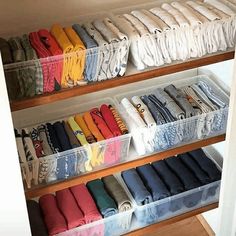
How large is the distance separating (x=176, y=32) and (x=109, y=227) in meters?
0.75

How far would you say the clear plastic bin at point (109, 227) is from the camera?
172 centimetres

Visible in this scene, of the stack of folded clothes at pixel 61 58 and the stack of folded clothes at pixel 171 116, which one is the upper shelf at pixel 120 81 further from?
the stack of folded clothes at pixel 171 116

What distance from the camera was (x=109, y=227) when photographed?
1.78 m

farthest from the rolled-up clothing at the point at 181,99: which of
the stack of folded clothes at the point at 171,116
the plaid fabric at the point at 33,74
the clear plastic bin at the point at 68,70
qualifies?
the plaid fabric at the point at 33,74

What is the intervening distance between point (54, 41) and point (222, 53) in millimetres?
569

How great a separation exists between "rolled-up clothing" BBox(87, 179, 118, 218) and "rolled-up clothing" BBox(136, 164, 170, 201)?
0.55 feet

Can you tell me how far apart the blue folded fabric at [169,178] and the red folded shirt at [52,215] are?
0.44 meters

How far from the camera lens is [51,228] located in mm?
1681

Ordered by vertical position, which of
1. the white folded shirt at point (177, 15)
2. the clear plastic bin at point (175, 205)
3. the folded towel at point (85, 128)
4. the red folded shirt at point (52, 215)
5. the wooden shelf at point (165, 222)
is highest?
the white folded shirt at point (177, 15)

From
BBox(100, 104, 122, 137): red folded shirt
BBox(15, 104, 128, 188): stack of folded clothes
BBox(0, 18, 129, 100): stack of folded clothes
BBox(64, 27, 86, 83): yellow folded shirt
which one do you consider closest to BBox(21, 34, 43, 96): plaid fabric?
BBox(0, 18, 129, 100): stack of folded clothes

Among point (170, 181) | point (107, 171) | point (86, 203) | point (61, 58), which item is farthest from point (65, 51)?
point (170, 181)

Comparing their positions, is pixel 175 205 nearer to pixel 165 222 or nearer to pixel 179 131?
pixel 165 222

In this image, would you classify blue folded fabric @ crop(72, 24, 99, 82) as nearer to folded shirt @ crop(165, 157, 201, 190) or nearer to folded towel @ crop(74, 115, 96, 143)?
folded towel @ crop(74, 115, 96, 143)

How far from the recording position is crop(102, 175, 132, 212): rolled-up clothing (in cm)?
178
